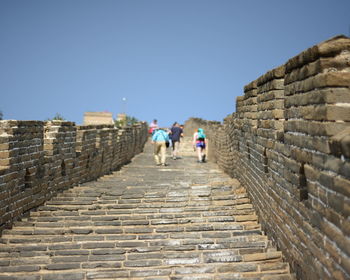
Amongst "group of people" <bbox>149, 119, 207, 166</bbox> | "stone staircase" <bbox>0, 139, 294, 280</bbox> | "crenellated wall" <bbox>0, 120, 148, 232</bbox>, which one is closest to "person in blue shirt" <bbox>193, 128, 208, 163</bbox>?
"group of people" <bbox>149, 119, 207, 166</bbox>

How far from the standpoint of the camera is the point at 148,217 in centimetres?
666

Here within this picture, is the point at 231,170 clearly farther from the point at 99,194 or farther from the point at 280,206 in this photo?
the point at 280,206

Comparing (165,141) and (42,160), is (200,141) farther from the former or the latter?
(42,160)

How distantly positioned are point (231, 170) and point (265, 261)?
188 inches

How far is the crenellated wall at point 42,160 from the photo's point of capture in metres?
6.25

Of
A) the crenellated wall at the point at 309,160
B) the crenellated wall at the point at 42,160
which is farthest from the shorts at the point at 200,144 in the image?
the crenellated wall at the point at 309,160

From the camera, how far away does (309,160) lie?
393 cm

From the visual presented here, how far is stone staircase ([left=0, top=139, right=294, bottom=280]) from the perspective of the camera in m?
5.08

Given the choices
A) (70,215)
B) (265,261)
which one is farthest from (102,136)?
(265,261)

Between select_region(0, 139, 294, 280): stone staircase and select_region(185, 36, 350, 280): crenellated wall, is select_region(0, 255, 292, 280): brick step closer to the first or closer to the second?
select_region(0, 139, 294, 280): stone staircase

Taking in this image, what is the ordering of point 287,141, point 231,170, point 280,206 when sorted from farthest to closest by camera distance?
point 231,170 < point 280,206 < point 287,141

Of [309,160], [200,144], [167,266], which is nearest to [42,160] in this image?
[167,266]

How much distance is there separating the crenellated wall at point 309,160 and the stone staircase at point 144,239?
467 mm

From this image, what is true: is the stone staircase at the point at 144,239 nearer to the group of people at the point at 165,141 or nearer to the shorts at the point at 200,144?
the group of people at the point at 165,141
